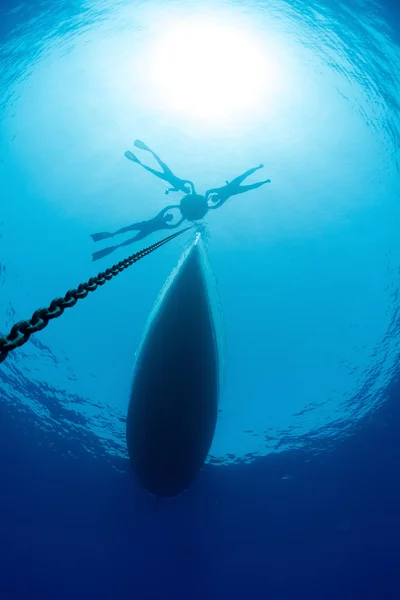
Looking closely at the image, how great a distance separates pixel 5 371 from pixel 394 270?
53.3 ft

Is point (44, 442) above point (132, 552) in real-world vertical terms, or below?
above

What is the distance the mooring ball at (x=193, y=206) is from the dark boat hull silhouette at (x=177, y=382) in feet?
8.60

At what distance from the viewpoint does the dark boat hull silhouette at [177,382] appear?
665cm

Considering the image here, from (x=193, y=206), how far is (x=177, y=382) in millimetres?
5248

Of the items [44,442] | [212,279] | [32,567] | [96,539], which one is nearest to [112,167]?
[212,279]

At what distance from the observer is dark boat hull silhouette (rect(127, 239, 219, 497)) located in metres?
6.65

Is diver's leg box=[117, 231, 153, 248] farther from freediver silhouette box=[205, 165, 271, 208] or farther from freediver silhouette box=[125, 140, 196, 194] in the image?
freediver silhouette box=[205, 165, 271, 208]

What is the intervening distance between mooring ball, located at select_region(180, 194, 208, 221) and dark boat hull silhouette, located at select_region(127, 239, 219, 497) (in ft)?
8.60

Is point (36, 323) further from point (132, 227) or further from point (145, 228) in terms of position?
point (132, 227)

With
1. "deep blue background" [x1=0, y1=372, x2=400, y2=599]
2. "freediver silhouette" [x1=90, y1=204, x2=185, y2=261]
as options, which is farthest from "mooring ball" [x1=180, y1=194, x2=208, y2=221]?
→ "deep blue background" [x1=0, y1=372, x2=400, y2=599]

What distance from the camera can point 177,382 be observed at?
664 cm

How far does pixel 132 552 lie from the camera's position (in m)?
11.0

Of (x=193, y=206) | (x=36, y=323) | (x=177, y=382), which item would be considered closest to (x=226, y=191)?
(x=193, y=206)

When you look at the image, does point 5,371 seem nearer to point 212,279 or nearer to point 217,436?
point 217,436
